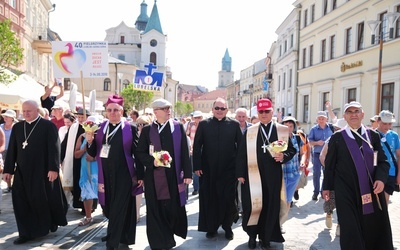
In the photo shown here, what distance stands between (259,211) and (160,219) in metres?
1.40

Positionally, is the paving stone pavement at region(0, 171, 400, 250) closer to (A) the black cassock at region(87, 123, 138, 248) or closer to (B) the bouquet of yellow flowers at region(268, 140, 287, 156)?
(A) the black cassock at region(87, 123, 138, 248)

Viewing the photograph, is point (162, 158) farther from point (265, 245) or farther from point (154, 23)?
point (154, 23)

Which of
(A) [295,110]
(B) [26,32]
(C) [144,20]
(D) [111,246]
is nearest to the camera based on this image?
(D) [111,246]

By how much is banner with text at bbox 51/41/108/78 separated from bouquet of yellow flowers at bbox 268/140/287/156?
5087 mm

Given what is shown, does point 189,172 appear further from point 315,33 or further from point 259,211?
point 315,33

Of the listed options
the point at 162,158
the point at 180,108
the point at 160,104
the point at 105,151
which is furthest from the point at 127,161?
the point at 180,108

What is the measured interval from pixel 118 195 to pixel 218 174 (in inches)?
61.5

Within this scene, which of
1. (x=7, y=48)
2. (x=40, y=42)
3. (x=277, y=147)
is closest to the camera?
(x=277, y=147)

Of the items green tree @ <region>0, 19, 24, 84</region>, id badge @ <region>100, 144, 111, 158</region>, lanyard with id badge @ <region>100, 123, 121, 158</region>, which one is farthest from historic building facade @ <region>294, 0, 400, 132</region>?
green tree @ <region>0, 19, 24, 84</region>

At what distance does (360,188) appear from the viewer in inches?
180

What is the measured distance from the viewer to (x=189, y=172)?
18.3ft

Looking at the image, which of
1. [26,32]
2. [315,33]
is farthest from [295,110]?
[26,32]

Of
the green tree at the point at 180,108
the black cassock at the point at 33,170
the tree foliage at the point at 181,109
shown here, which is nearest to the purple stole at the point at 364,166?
the black cassock at the point at 33,170

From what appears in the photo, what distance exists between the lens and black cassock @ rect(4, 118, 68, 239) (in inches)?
A: 226
